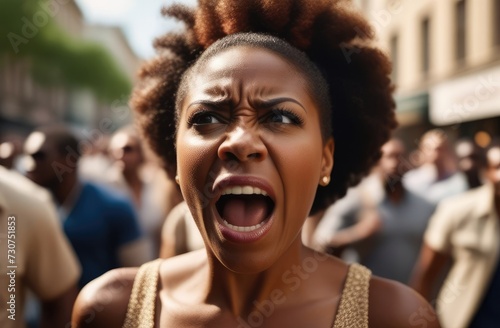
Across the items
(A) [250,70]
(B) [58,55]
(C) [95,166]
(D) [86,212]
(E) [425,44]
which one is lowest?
(B) [58,55]

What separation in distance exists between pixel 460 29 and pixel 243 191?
46.1ft

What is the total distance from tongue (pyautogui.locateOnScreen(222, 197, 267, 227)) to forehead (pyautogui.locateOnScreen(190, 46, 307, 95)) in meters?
0.31

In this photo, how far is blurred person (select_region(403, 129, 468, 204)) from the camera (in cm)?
649

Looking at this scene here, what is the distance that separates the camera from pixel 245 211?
182 centimetres

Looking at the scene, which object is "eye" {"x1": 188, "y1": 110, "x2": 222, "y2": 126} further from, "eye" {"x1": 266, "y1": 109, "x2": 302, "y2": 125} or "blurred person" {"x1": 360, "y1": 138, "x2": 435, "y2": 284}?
"blurred person" {"x1": 360, "y1": 138, "x2": 435, "y2": 284}

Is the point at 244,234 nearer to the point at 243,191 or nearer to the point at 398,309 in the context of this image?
the point at 243,191

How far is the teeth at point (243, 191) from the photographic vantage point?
1763 millimetres

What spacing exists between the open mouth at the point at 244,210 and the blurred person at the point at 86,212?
2.66 meters

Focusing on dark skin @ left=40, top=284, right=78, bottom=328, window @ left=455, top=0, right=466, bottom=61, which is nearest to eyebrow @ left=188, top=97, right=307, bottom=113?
dark skin @ left=40, top=284, right=78, bottom=328

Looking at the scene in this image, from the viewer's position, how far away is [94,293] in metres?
2.07

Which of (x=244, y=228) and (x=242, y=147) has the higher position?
(x=242, y=147)

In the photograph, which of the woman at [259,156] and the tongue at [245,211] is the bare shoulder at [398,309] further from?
the tongue at [245,211]

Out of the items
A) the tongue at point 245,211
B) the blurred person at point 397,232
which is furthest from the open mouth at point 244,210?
the blurred person at point 397,232

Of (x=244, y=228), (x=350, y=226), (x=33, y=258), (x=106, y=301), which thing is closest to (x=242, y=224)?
(x=244, y=228)
